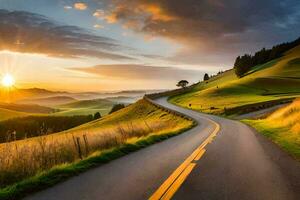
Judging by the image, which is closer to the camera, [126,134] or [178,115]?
[126,134]

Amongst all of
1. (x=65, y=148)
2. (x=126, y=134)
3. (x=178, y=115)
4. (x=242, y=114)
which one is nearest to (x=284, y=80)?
(x=242, y=114)

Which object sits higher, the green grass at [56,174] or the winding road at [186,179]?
the green grass at [56,174]

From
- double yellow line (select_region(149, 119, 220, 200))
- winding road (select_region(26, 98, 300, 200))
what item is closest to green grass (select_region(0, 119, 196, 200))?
winding road (select_region(26, 98, 300, 200))

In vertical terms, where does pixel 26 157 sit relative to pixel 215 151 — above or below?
above

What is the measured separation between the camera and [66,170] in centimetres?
864

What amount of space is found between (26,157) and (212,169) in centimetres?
522

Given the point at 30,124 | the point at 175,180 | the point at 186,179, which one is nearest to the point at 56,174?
the point at 175,180

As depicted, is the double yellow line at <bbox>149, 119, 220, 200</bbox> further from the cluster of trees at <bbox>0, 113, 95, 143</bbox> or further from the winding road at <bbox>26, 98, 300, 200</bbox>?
the cluster of trees at <bbox>0, 113, 95, 143</bbox>

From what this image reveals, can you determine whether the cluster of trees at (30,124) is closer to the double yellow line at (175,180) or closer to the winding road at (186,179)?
the winding road at (186,179)

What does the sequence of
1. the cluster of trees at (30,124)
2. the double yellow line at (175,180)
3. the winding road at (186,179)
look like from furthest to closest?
1. the cluster of trees at (30,124)
2. the winding road at (186,179)
3. the double yellow line at (175,180)

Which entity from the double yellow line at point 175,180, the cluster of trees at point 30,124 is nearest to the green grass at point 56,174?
the double yellow line at point 175,180

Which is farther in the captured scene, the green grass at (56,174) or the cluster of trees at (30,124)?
the cluster of trees at (30,124)

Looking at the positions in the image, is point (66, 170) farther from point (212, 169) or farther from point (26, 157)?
point (212, 169)

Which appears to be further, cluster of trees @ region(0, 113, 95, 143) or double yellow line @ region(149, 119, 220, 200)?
cluster of trees @ region(0, 113, 95, 143)
